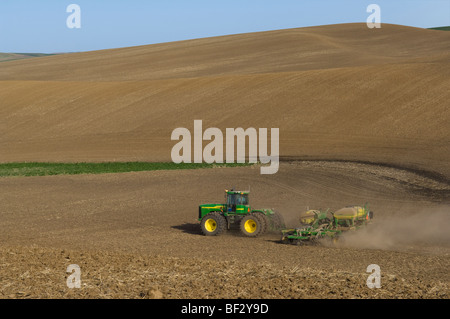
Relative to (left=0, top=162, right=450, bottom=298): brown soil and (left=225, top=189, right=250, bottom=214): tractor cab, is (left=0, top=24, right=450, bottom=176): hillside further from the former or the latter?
(left=225, top=189, right=250, bottom=214): tractor cab

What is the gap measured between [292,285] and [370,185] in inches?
726

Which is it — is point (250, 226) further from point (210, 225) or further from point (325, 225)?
point (325, 225)

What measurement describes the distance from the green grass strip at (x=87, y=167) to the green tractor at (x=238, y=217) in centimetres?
1713

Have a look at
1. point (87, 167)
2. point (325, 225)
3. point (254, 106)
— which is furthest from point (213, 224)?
point (254, 106)

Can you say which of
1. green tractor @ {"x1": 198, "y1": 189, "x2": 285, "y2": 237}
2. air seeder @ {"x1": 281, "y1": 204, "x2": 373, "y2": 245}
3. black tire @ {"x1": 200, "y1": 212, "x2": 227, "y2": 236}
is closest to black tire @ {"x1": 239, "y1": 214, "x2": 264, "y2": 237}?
green tractor @ {"x1": 198, "y1": 189, "x2": 285, "y2": 237}

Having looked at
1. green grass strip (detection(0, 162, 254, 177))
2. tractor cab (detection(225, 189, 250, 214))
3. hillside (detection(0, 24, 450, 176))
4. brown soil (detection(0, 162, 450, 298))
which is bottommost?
brown soil (detection(0, 162, 450, 298))

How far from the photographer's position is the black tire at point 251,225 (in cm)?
2170

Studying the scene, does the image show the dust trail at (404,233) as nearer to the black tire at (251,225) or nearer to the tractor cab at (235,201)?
the black tire at (251,225)

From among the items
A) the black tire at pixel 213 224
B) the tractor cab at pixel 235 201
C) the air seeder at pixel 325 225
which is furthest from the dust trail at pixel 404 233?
the black tire at pixel 213 224

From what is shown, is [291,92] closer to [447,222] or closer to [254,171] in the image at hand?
[254,171]

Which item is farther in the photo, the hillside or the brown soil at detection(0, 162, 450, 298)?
the hillside

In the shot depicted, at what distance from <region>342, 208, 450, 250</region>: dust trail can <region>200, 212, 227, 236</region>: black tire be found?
184 inches

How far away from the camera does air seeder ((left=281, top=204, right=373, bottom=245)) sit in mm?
20484
